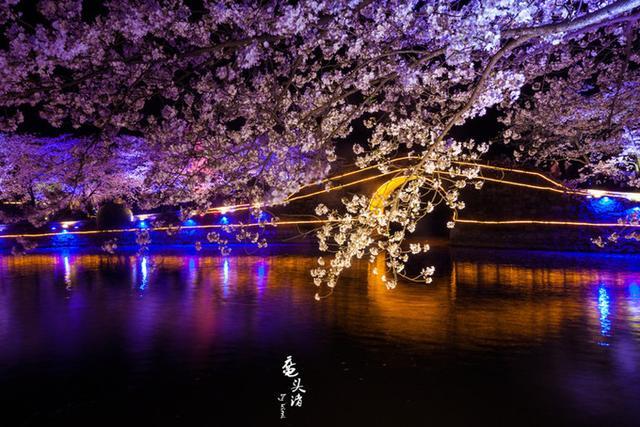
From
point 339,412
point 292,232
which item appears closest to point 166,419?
point 339,412

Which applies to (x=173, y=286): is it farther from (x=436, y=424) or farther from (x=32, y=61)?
(x=436, y=424)

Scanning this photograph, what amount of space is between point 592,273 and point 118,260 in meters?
16.6

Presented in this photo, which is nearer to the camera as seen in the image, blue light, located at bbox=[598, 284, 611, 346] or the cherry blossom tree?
the cherry blossom tree

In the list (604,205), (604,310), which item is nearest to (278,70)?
(604,310)

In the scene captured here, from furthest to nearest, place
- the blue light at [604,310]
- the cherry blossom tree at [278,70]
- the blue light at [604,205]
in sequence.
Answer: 1. the blue light at [604,205]
2. the blue light at [604,310]
3. the cherry blossom tree at [278,70]

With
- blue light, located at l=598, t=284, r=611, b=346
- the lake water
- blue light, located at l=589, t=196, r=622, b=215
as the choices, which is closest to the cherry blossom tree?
the lake water

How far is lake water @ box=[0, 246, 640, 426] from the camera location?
19.5ft

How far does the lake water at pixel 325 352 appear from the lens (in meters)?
5.95

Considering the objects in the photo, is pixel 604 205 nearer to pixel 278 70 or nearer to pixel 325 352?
pixel 278 70

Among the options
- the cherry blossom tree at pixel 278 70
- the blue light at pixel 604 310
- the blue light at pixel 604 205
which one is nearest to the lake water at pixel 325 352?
the blue light at pixel 604 310

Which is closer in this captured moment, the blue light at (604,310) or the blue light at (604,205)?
the blue light at (604,310)

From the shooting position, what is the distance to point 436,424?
18.2 feet

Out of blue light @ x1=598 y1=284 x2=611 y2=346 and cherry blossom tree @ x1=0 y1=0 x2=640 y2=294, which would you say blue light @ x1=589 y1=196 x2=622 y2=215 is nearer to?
blue light @ x1=598 y1=284 x2=611 y2=346

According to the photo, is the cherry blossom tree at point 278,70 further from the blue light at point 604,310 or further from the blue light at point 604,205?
the blue light at point 604,205
